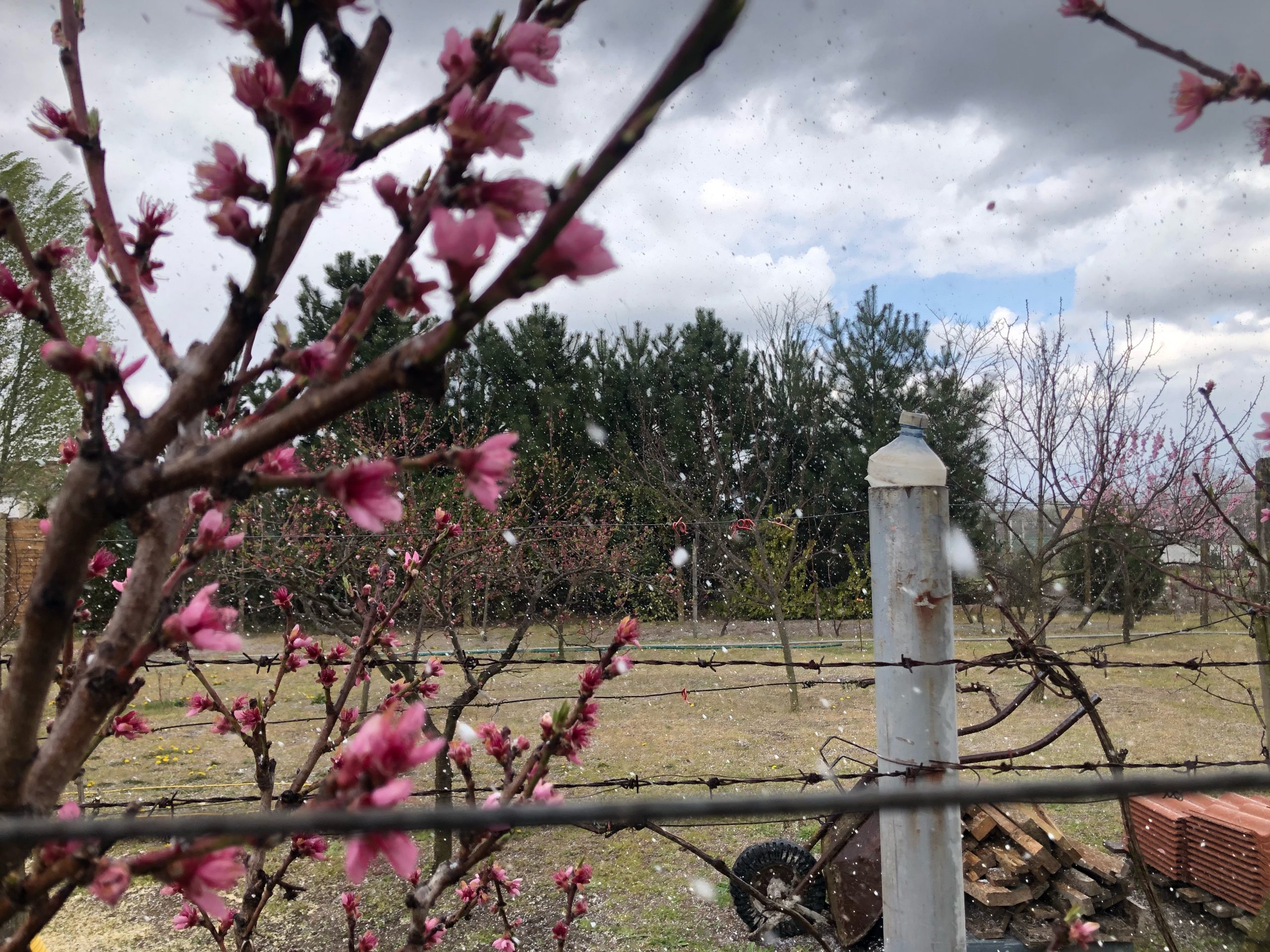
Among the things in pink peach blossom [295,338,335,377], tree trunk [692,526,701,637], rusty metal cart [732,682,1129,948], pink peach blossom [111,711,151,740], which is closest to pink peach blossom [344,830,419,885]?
pink peach blossom [295,338,335,377]

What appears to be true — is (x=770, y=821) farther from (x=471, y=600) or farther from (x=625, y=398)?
(x=625, y=398)

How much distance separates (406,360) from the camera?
0.51 m

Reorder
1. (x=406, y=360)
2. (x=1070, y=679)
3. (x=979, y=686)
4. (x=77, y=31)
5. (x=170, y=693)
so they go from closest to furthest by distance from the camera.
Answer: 1. (x=406, y=360)
2. (x=77, y=31)
3. (x=1070, y=679)
4. (x=979, y=686)
5. (x=170, y=693)

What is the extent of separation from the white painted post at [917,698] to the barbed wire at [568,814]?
60.3 inches

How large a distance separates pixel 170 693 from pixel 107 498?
12120mm

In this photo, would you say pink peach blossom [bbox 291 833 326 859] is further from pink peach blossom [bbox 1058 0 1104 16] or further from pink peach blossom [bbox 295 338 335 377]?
pink peach blossom [bbox 1058 0 1104 16]

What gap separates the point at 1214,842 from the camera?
4242 millimetres

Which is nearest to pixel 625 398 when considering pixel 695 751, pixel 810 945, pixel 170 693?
pixel 170 693

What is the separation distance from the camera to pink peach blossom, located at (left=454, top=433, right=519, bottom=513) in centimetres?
64

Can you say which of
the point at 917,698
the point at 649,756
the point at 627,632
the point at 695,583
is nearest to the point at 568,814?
the point at 627,632

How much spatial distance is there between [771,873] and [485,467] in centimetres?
398

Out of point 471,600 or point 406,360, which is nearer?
point 406,360

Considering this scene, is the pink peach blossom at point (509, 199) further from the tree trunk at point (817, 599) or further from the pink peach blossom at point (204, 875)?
the tree trunk at point (817, 599)

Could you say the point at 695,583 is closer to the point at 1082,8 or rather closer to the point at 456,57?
the point at 1082,8
